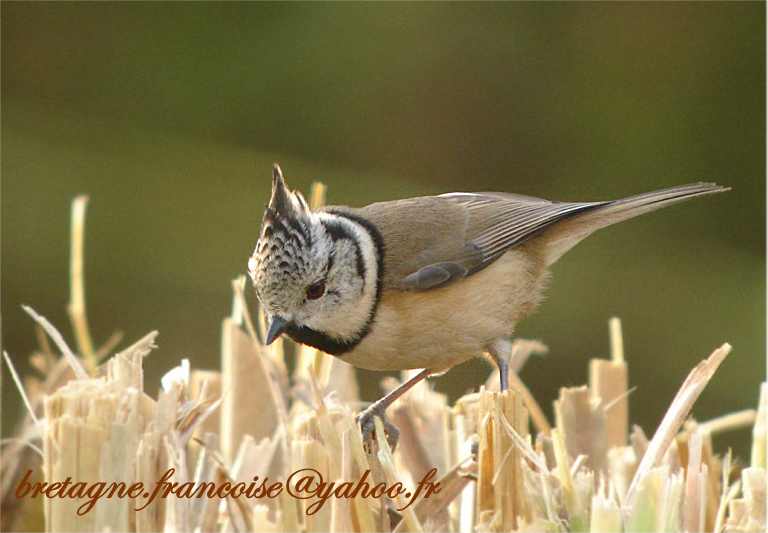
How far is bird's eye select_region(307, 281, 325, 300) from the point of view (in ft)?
9.61

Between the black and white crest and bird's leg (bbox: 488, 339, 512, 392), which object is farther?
bird's leg (bbox: 488, 339, 512, 392)

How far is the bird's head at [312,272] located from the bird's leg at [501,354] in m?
0.36

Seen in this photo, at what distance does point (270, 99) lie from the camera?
477 cm

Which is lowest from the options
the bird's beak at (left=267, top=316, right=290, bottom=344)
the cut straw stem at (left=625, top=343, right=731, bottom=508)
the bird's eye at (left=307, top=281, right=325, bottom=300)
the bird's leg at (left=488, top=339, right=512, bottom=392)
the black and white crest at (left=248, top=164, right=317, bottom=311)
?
the cut straw stem at (left=625, top=343, right=731, bottom=508)

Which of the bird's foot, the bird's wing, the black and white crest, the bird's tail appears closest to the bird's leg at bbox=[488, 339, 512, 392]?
→ the bird's wing

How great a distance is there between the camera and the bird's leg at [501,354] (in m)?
3.06

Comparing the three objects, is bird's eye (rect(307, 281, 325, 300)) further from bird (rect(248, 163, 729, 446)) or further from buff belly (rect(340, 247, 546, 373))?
buff belly (rect(340, 247, 546, 373))

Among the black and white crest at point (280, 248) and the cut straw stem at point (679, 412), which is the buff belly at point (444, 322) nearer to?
the black and white crest at point (280, 248)

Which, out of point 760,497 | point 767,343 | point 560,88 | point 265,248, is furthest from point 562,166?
point 760,497

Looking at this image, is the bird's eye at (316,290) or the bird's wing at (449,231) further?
the bird's wing at (449,231)

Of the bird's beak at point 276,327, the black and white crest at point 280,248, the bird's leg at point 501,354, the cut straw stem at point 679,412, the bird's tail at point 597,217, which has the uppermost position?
the bird's tail at point 597,217

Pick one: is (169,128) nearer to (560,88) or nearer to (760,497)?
(560,88)

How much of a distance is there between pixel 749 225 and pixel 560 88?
0.96 metres

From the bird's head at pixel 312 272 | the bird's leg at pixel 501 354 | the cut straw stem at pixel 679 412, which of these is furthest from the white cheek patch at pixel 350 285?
the cut straw stem at pixel 679 412
